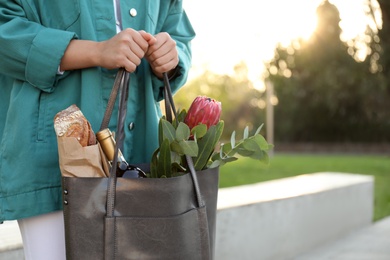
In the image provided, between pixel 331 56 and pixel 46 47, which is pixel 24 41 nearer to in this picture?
pixel 46 47

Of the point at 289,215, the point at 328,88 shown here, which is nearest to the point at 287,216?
the point at 289,215

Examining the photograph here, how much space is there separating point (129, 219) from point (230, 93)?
49.8 metres

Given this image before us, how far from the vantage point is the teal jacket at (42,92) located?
3.95 ft

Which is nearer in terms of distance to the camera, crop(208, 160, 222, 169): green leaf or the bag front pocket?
the bag front pocket

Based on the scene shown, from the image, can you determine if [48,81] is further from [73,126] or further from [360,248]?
[360,248]

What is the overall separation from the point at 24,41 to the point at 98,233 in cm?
39

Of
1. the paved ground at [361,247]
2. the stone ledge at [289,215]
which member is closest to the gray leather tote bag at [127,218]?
the stone ledge at [289,215]

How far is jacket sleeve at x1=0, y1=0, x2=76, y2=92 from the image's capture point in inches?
47.6

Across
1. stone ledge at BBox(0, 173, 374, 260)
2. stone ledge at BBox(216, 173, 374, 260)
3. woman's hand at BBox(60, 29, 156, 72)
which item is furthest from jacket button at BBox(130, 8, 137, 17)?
stone ledge at BBox(216, 173, 374, 260)

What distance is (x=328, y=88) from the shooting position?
75.7 ft

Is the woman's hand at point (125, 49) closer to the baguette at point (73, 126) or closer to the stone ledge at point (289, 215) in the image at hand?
the baguette at point (73, 126)

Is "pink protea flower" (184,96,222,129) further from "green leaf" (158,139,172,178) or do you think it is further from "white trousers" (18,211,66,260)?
"white trousers" (18,211,66,260)

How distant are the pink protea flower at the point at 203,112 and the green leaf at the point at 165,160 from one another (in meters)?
0.11

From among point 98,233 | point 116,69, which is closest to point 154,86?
point 116,69
